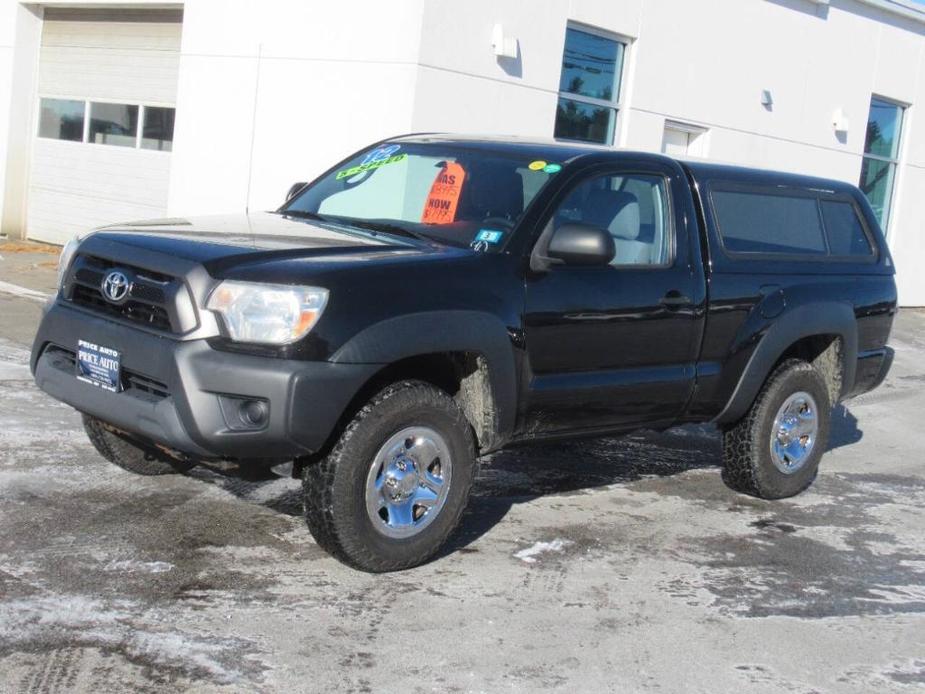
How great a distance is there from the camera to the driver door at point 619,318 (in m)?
5.42

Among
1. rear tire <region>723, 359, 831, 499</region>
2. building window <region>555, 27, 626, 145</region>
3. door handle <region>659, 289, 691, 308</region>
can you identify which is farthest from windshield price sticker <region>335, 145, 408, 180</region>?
building window <region>555, 27, 626, 145</region>

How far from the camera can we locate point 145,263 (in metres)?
4.83

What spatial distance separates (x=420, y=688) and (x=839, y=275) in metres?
4.05

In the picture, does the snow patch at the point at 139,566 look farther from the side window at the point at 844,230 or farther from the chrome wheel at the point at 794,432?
the side window at the point at 844,230

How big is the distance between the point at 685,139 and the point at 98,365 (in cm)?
1183

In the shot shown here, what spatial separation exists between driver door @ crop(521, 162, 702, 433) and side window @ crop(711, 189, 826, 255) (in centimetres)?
37

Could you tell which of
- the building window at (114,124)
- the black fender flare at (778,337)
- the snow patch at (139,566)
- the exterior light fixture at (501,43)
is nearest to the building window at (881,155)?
the exterior light fixture at (501,43)

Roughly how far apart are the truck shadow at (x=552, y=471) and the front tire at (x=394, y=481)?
0.30 metres

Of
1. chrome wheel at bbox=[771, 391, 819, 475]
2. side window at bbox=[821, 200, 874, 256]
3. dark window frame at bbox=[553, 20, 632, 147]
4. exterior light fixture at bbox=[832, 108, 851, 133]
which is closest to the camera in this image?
chrome wheel at bbox=[771, 391, 819, 475]

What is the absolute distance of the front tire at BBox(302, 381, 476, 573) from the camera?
4758 mm

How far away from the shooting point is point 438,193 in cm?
577

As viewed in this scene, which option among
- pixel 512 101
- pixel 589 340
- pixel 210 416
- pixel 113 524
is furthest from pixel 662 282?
pixel 512 101

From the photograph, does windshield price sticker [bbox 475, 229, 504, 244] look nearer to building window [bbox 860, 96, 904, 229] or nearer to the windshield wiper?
the windshield wiper

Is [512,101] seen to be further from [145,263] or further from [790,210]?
[145,263]
